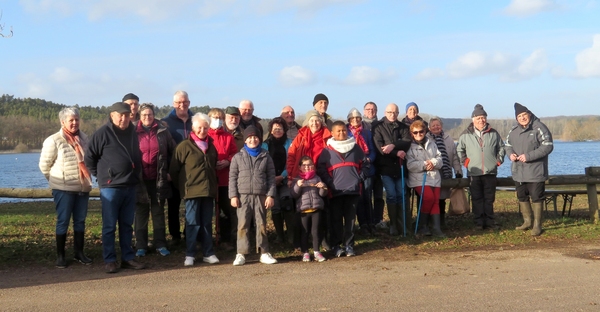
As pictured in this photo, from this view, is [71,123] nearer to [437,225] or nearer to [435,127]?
[437,225]

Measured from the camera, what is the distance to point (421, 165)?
9.49 m

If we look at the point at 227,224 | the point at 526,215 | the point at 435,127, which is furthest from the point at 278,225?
the point at 526,215

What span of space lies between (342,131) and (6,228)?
19.9ft

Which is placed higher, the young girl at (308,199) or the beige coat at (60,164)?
the beige coat at (60,164)

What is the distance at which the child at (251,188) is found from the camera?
7.91 meters

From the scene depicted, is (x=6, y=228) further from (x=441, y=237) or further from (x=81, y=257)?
(x=441, y=237)

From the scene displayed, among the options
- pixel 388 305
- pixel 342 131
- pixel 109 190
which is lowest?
pixel 388 305

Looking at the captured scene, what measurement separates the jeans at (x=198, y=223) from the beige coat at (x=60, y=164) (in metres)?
1.41

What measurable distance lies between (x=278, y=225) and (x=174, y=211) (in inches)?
58.9

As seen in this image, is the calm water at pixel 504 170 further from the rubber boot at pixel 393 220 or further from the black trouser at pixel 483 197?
the black trouser at pixel 483 197

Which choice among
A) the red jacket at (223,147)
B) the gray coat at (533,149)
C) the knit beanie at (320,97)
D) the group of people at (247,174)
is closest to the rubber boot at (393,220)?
the group of people at (247,174)

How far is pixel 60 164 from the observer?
7.77 meters

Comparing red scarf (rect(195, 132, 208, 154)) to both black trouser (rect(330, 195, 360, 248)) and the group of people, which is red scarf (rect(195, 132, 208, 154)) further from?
black trouser (rect(330, 195, 360, 248))

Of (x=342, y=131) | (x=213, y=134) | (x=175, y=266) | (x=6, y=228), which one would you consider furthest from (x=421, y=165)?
(x=6, y=228)
